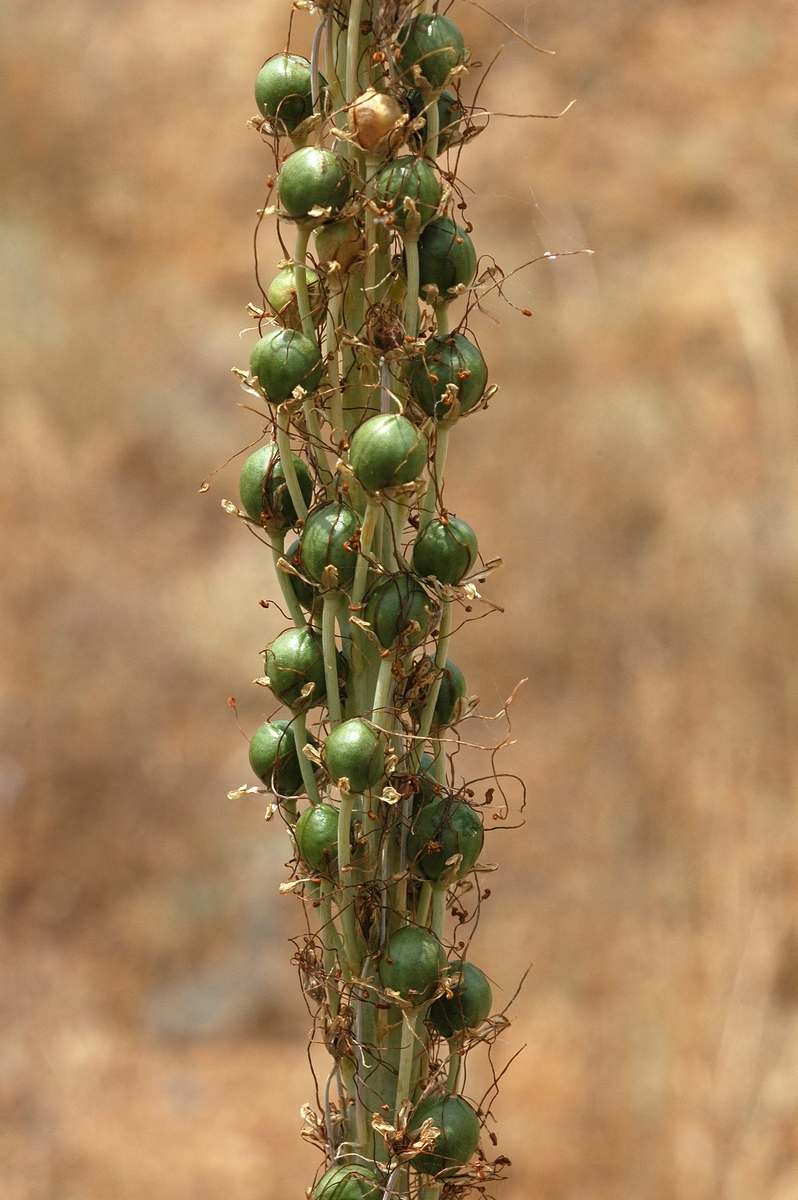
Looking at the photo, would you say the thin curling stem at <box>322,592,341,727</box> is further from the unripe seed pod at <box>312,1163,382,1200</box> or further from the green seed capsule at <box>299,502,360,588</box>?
the unripe seed pod at <box>312,1163,382,1200</box>

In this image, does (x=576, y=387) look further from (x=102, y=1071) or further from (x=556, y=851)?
(x=102, y=1071)

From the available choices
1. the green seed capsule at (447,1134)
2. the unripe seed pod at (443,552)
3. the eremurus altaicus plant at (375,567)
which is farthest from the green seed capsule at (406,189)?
the green seed capsule at (447,1134)

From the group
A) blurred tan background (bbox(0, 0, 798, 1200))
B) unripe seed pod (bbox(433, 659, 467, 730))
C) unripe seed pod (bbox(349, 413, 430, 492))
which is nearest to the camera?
unripe seed pod (bbox(349, 413, 430, 492))

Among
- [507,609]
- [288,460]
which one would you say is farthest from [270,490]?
[507,609]

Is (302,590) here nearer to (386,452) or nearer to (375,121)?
(386,452)

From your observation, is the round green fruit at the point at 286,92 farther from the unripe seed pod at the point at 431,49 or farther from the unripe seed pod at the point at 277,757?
the unripe seed pod at the point at 277,757

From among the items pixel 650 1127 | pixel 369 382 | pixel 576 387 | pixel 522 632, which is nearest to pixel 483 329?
pixel 576 387

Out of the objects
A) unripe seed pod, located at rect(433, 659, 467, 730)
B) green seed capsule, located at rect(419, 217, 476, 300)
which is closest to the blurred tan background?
unripe seed pod, located at rect(433, 659, 467, 730)
